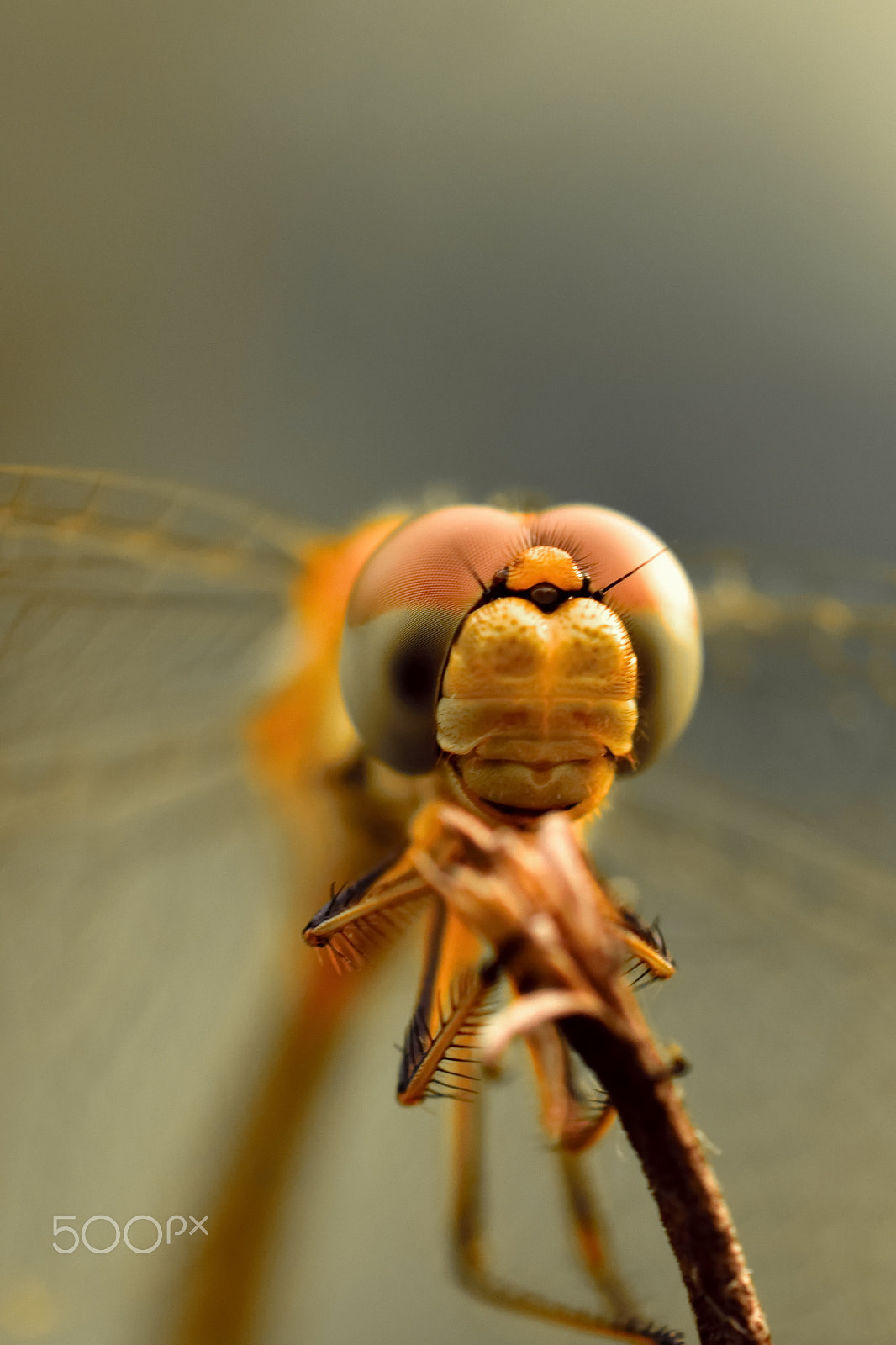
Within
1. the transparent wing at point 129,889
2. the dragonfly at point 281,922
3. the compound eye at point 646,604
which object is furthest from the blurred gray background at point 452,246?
the compound eye at point 646,604

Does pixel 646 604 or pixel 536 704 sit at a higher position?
pixel 646 604

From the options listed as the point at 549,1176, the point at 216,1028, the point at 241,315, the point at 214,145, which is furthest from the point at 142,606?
the point at 214,145

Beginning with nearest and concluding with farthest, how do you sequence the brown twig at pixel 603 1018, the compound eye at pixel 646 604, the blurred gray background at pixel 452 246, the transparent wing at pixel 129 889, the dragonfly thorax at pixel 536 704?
the brown twig at pixel 603 1018
the dragonfly thorax at pixel 536 704
the compound eye at pixel 646 604
the transparent wing at pixel 129 889
the blurred gray background at pixel 452 246

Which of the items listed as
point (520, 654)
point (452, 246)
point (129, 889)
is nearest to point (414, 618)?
point (520, 654)

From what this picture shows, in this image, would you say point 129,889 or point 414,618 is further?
point 129,889

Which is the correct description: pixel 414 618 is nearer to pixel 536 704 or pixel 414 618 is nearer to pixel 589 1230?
pixel 536 704

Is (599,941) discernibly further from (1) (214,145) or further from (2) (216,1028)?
(1) (214,145)

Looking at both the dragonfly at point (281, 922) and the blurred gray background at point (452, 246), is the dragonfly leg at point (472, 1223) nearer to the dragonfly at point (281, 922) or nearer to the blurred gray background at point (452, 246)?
the dragonfly at point (281, 922)
